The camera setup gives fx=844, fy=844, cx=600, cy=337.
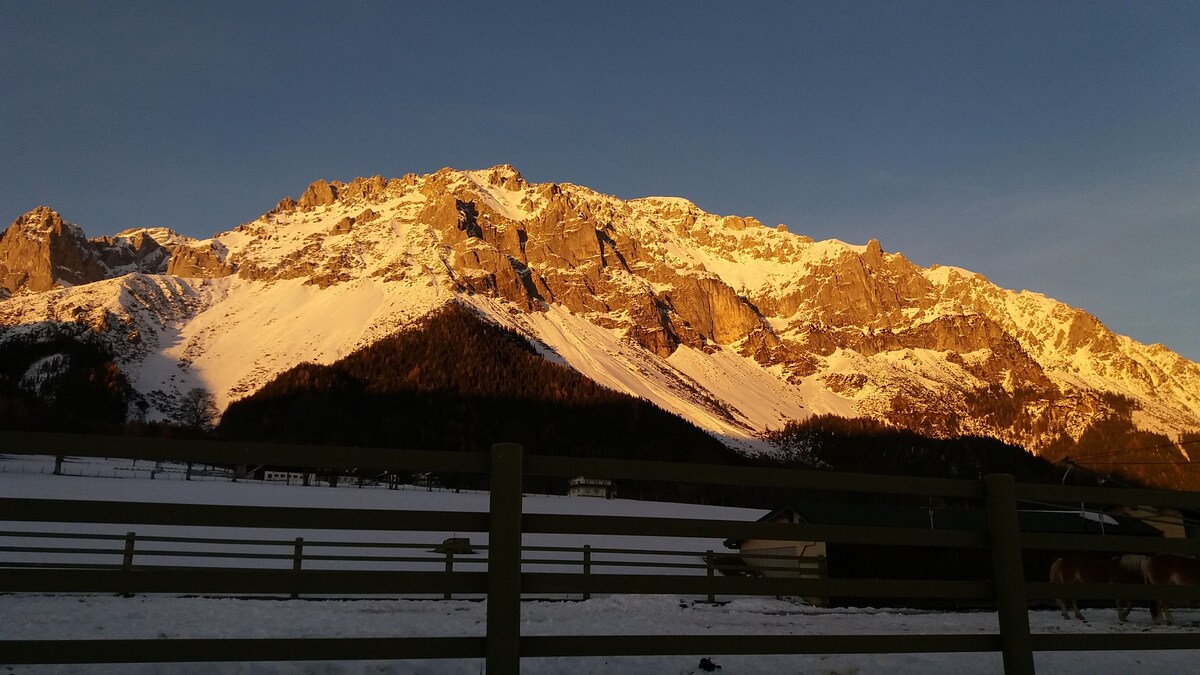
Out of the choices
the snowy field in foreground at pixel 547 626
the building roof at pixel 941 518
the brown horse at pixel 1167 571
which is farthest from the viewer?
the building roof at pixel 941 518

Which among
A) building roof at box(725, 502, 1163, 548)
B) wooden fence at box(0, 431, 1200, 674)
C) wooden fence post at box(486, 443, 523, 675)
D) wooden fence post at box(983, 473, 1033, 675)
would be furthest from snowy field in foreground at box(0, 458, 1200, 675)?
building roof at box(725, 502, 1163, 548)

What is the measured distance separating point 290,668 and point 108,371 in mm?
218005

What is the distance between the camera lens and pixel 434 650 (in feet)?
12.9

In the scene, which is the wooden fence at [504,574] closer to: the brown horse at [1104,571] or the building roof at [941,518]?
the brown horse at [1104,571]

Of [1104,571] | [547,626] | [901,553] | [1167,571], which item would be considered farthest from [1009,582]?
[901,553]

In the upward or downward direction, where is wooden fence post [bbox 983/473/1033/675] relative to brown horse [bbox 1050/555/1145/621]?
upward

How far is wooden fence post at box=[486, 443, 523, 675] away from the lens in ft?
12.9

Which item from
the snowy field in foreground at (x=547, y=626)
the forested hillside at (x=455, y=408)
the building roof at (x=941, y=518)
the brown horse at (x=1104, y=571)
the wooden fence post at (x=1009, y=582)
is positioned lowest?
the snowy field in foreground at (x=547, y=626)

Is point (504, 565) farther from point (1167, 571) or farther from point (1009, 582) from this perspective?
point (1167, 571)

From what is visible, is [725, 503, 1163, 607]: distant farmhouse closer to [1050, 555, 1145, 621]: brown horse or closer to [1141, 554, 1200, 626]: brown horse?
[1050, 555, 1145, 621]: brown horse

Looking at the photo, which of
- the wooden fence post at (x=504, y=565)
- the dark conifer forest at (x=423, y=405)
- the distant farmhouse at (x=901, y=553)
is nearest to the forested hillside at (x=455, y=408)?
the dark conifer forest at (x=423, y=405)

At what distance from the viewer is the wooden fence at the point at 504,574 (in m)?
3.70

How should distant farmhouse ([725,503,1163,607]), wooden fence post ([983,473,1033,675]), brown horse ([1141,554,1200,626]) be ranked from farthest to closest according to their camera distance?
distant farmhouse ([725,503,1163,607]) → brown horse ([1141,554,1200,626]) → wooden fence post ([983,473,1033,675])

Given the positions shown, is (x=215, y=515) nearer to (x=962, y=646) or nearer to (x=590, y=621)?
(x=962, y=646)
